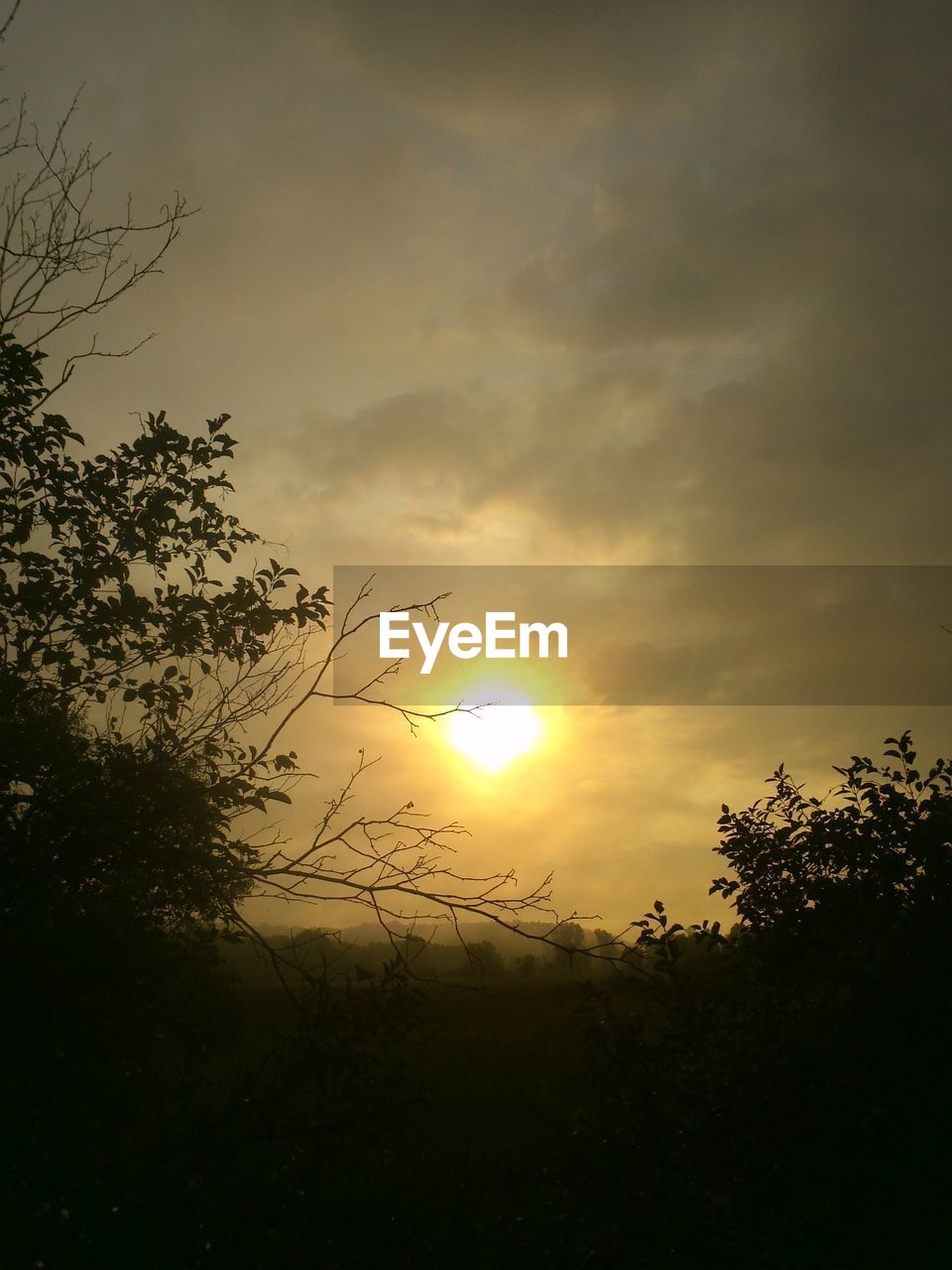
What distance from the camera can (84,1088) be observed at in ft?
21.0

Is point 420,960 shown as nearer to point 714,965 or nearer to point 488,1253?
point 488,1253

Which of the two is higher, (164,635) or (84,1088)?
(164,635)

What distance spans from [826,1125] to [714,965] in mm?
2711

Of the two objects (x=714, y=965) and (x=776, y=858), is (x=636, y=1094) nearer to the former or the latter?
(x=714, y=965)

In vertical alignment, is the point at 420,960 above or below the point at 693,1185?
above

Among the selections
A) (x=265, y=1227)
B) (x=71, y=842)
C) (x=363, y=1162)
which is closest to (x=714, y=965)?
(x=363, y=1162)

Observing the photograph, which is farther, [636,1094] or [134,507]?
[636,1094]

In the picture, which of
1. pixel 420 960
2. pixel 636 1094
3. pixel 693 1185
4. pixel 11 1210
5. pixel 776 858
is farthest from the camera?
pixel 776 858

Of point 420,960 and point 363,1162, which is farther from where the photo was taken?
point 363,1162

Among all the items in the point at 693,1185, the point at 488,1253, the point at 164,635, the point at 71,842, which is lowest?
the point at 488,1253

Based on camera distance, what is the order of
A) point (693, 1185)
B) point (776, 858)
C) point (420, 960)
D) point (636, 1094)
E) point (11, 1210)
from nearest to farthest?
point (11, 1210) → point (420, 960) → point (693, 1185) → point (636, 1094) → point (776, 858)

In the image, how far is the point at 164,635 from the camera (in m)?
6.29

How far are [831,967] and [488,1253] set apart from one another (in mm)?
3479

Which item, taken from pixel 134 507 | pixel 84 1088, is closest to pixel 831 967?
pixel 84 1088
